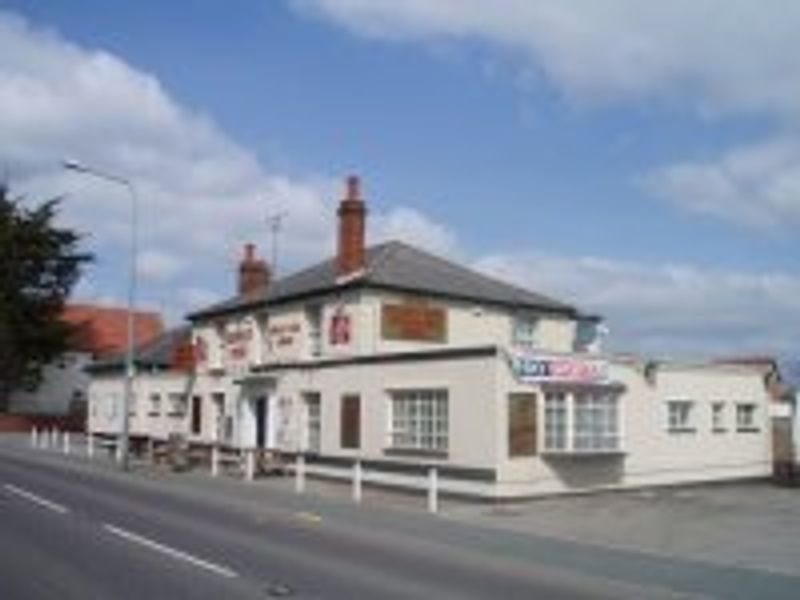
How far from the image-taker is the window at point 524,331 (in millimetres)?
41875

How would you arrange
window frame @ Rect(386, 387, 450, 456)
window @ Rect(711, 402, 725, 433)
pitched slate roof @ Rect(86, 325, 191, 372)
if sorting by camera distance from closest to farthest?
window frame @ Rect(386, 387, 450, 456)
window @ Rect(711, 402, 725, 433)
pitched slate roof @ Rect(86, 325, 191, 372)

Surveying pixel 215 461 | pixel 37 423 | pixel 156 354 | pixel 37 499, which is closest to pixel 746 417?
pixel 215 461

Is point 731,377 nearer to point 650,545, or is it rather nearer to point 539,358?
point 539,358

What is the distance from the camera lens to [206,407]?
44.9 m

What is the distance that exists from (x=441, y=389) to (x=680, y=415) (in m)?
7.99

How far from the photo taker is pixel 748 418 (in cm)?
3850

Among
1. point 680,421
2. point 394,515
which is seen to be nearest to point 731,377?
point 680,421

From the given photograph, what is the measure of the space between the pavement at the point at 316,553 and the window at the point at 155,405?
21.4 m

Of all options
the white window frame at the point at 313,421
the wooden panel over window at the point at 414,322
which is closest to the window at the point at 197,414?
the white window frame at the point at 313,421

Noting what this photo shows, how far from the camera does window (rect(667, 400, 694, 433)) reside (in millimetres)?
34966

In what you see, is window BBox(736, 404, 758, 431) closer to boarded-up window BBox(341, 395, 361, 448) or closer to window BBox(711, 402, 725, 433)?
window BBox(711, 402, 725, 433)

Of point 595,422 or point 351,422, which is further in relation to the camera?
point 351,422

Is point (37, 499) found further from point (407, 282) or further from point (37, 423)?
point (37, 423)

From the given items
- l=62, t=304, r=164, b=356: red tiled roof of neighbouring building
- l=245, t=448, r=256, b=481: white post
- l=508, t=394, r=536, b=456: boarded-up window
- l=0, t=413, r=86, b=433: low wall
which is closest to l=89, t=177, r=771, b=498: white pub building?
l=508, t=394, r=536, b=456: boarded-up window
